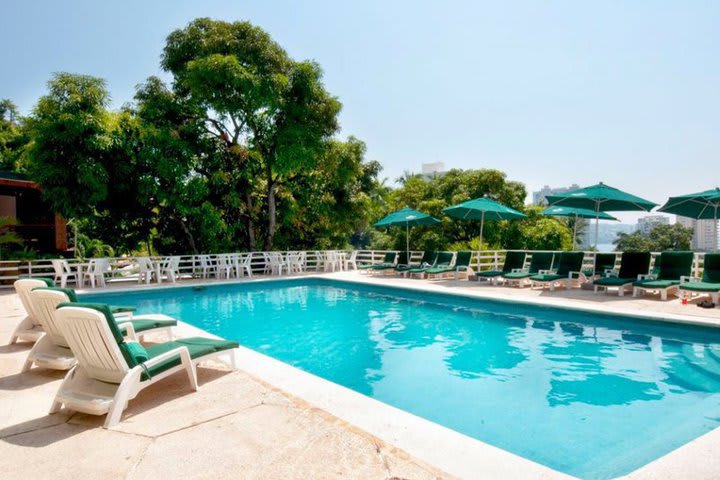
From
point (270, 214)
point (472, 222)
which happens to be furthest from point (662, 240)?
point (270, 214)

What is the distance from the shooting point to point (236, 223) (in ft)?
54.1

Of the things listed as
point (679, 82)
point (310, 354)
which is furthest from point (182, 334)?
point (679, 82)

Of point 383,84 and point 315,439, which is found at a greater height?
point 383,84

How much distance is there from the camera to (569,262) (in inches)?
397

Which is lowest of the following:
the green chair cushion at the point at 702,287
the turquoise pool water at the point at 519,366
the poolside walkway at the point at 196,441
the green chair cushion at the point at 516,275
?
the turquoise pool water at the point at 519,366

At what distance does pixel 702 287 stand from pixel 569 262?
9.77 ft

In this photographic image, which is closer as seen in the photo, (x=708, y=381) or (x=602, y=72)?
(x=708, y=381)

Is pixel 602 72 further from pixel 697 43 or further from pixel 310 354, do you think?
pixel 310 354

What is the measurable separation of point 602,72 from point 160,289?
1430cm

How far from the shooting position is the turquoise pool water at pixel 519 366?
337cm

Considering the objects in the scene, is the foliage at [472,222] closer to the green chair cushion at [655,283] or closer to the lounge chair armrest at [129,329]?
the green chair cushion at [655,283]

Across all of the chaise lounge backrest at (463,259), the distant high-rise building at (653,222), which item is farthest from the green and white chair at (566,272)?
the distant high-rise building at (653,222)

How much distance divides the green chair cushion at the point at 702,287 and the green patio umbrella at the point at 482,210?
4.73m

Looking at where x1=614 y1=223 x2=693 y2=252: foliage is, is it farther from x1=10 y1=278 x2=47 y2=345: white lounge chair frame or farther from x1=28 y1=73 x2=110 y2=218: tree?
x1=10 y1=278 x2=47 y2=345: white lounge chair frame
